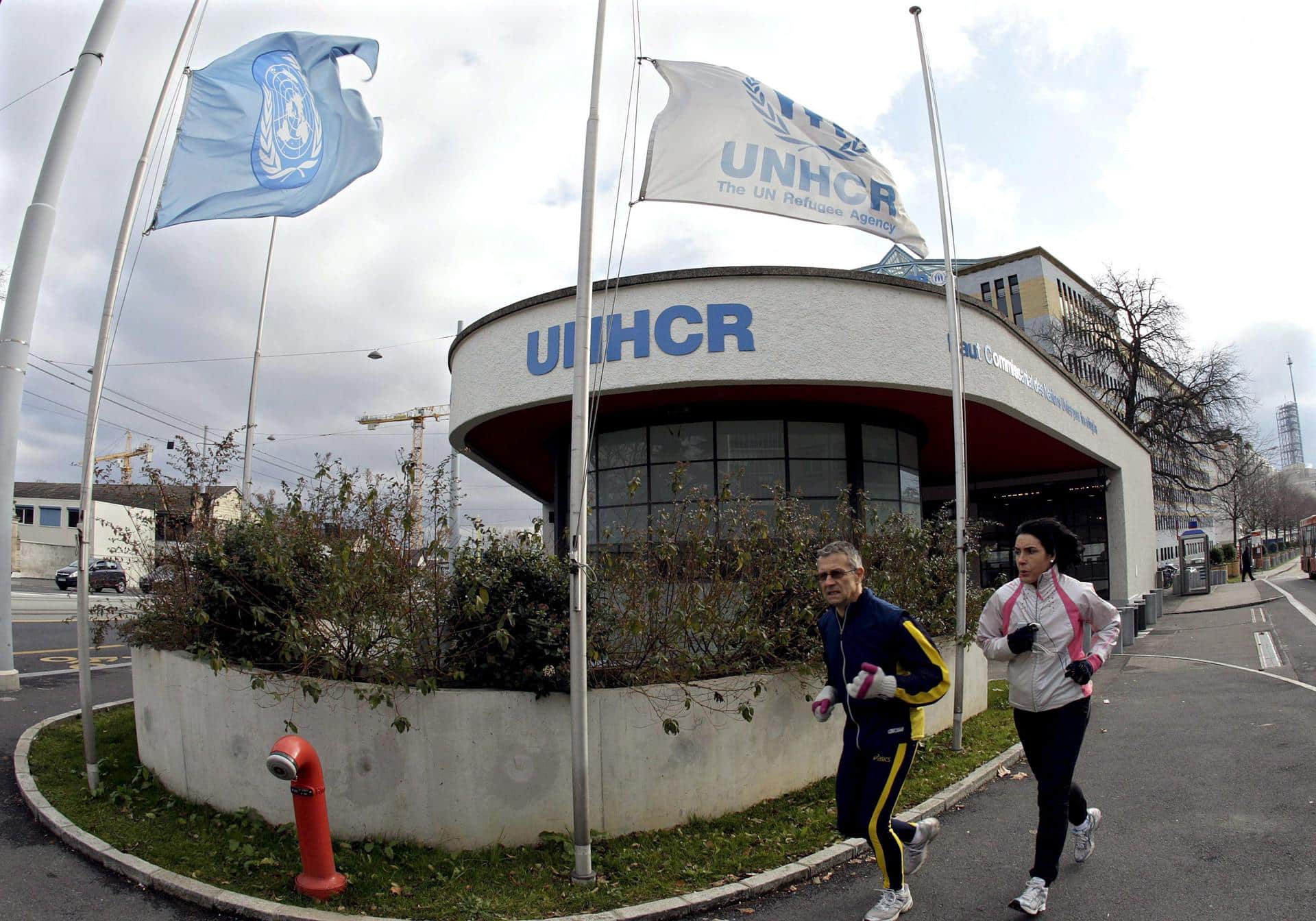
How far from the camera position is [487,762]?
16.4 ft

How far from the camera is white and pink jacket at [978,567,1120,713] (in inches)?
157

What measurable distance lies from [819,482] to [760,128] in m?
7.40

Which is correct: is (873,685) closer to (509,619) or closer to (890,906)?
(890,906)

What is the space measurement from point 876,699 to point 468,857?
2678 mm

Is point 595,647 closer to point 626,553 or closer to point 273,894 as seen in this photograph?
point 626,553

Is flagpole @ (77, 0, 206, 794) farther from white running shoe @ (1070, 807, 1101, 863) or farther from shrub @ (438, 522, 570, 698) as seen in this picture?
white running shoe @ (1070, 807, 1101, 863)

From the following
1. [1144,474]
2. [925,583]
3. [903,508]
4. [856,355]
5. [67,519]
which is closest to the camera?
[925,583]

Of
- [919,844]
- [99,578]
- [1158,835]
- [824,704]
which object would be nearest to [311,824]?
[824,704]

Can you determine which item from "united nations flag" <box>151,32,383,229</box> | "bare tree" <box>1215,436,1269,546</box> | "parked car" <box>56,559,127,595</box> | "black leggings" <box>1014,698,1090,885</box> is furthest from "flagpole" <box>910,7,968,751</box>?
"parked car" <box>56,559,127,595</box>

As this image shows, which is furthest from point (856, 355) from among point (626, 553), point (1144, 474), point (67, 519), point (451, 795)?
point (67, 519)

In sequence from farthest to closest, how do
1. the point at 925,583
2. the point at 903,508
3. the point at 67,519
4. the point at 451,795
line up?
the point at 67,519 < the point at 903,508 < the point at 925,583 < the point at 451,795

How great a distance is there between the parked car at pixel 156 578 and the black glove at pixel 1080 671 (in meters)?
7.11

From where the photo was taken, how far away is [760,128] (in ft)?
21.3

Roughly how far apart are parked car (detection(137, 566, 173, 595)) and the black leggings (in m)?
6.99
